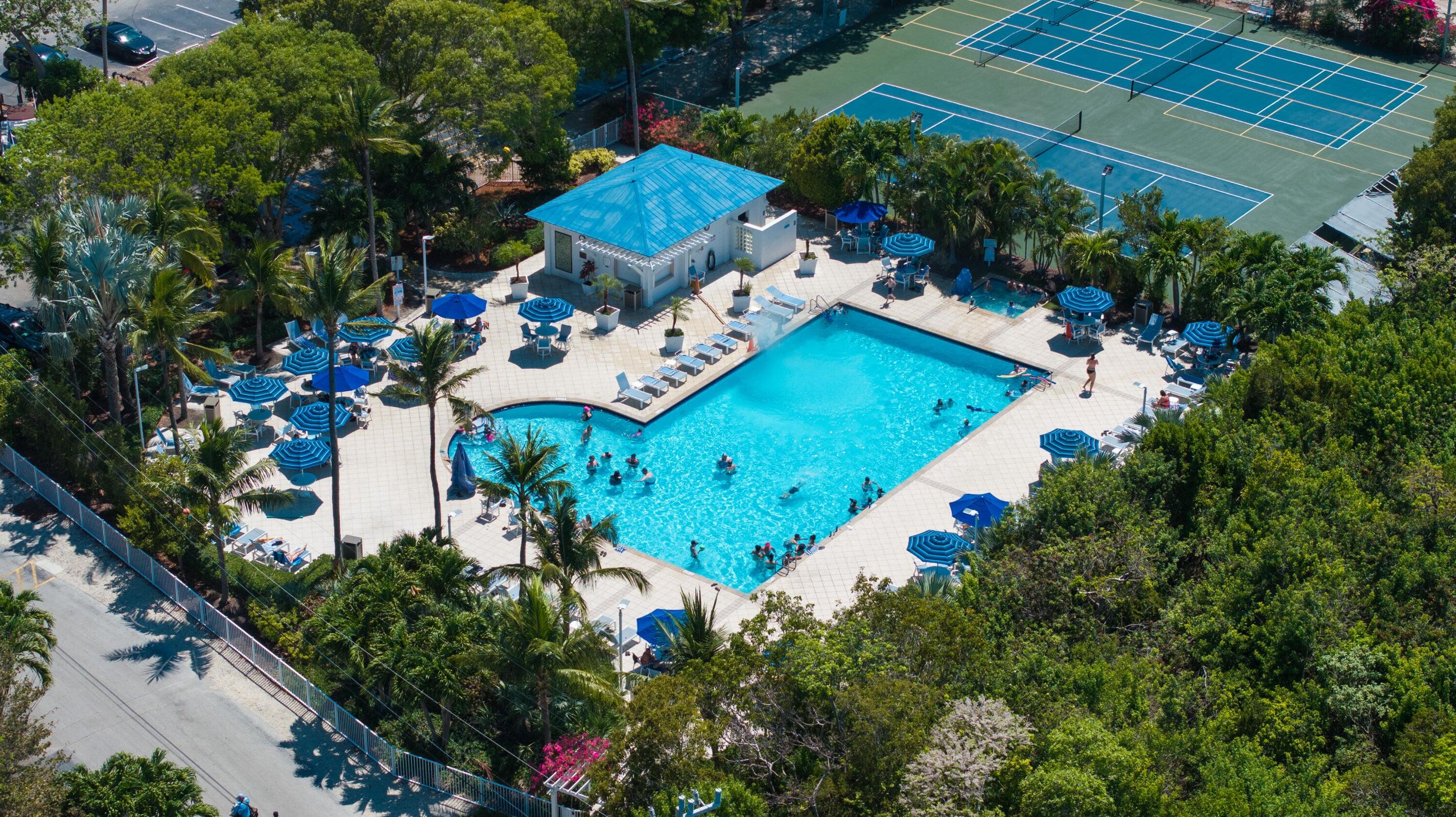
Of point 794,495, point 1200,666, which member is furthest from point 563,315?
point 1200,666

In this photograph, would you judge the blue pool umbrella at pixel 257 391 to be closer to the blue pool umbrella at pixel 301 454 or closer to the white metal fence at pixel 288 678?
the blue pool umbrella at pixel 301 454

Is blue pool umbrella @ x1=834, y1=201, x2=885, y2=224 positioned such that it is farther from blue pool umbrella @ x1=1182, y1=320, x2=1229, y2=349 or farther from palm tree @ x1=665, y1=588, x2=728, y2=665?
palm tree @ x1=665, y1=588, x2=728, y2=665

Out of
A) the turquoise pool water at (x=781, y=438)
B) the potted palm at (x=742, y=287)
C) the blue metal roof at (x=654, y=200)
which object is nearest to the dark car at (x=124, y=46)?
the blue metal roof at (x=654, y=200)

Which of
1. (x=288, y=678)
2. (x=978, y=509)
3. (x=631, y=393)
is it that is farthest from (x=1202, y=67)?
(x=288, y=678)

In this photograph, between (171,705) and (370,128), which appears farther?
(370,128)

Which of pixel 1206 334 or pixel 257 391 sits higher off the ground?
pixel 1206 334

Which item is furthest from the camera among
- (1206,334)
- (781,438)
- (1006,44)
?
A: (1006,44)

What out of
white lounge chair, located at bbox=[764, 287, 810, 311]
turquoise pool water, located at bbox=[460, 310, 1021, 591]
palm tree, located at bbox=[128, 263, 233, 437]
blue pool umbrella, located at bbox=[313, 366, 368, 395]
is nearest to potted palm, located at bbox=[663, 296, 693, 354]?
turquoise pool water, located at bbox=[460, 310, 1021, 591]

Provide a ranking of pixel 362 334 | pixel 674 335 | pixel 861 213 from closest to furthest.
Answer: pixel 362 334 → pixel 674 335 → pixel 861 213

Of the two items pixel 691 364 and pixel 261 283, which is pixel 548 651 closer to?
Result: pixel 261 283
